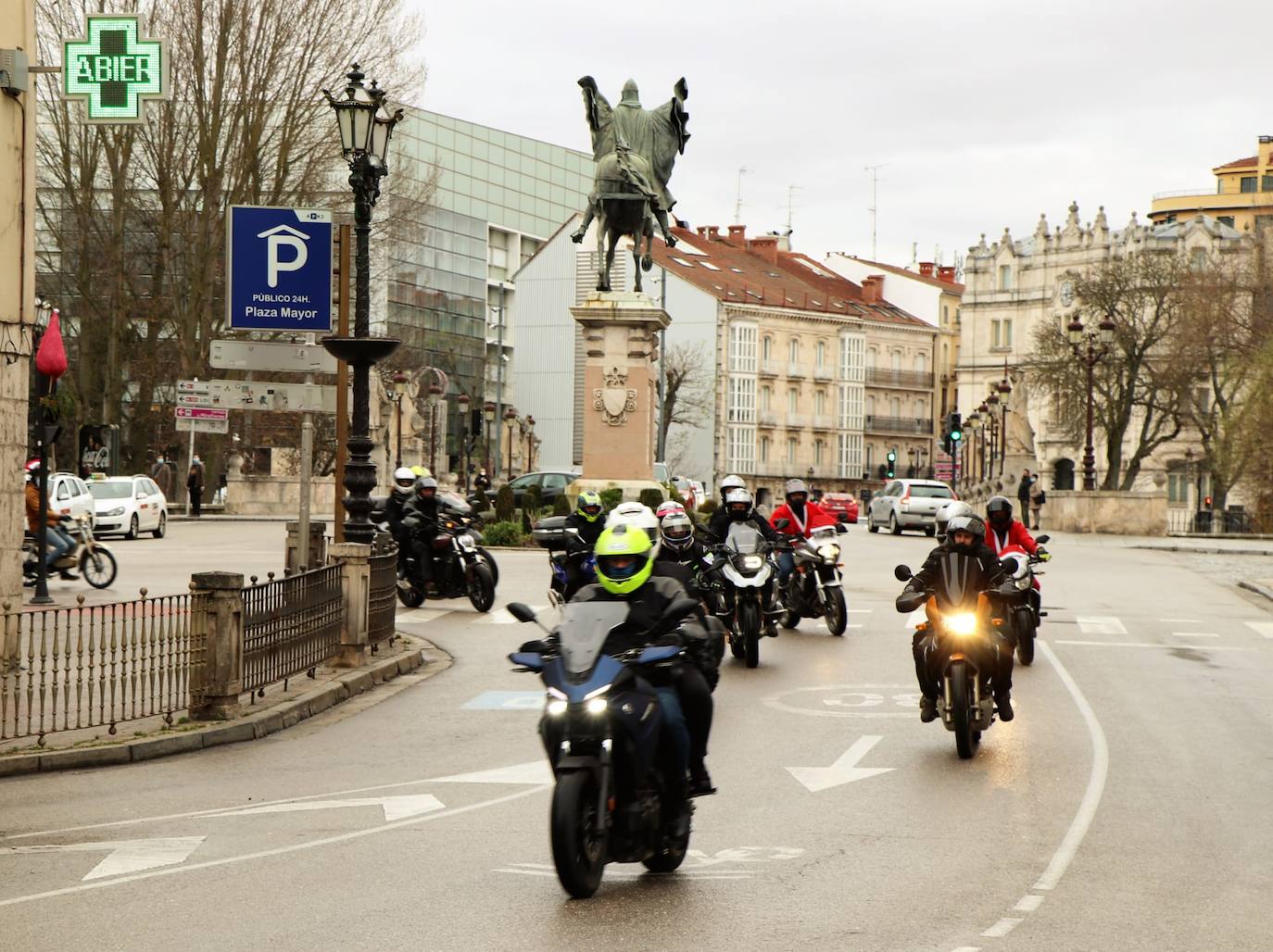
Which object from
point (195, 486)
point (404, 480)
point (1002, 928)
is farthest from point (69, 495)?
point (1002, 928)

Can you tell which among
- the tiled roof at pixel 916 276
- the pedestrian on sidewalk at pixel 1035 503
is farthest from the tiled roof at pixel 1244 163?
the pedestrian on sidewalk at pixel 1035 503

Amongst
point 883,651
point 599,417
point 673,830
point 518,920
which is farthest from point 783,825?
point 599,417

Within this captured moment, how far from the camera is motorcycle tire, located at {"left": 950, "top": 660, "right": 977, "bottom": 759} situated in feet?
39.1

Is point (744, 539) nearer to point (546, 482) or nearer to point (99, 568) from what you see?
point (99, 568)

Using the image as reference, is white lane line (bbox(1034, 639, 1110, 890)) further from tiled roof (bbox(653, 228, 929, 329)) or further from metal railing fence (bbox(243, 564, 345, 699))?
tiled roof (bbox(653, 228, 929, 329))

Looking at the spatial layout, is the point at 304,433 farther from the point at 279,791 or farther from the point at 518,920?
the point at 518,920

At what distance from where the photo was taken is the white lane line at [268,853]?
781 cm

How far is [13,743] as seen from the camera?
1181 cm

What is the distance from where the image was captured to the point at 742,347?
10912 cm

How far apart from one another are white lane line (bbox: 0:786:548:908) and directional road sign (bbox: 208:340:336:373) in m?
7.41

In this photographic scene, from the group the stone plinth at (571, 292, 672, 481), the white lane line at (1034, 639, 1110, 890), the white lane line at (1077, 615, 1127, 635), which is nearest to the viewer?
the white lane line at (1034, 639, 1110, 890)

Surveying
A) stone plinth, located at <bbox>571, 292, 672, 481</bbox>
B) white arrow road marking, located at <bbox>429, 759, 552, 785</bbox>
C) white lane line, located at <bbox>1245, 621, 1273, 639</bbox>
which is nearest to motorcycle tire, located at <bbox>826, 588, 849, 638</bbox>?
white lane line, located at <bbox>1245, 621, 1273, 639</bbox>

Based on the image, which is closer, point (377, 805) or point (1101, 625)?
point (377, 805)

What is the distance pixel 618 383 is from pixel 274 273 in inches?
728
